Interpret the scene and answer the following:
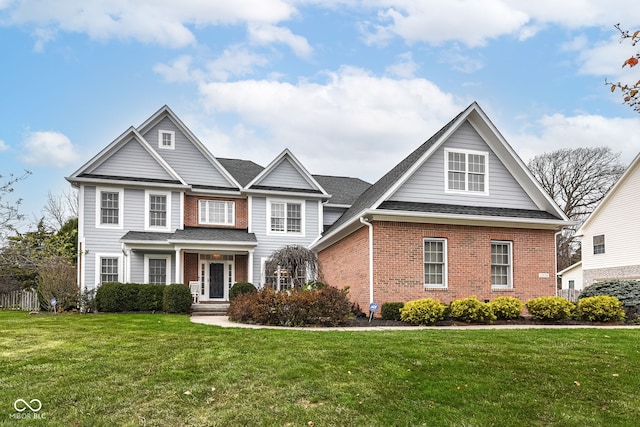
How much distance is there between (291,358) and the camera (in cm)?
842

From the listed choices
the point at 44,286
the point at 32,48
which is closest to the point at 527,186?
the point at 32,48

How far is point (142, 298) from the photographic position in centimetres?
2055

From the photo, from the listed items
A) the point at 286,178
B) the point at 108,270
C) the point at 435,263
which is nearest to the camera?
the point at 435,263

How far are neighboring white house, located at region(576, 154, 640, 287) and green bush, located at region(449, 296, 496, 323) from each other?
15470 millimetres

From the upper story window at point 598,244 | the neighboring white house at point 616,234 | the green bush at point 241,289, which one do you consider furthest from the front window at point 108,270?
the upper story window at point 598,244

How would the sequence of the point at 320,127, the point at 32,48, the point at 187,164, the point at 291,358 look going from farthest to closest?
the point at 320,127 → the point at 187,164 → the point at 32,48 → the point at 291,358

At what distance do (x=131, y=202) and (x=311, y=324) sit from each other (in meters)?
12.4

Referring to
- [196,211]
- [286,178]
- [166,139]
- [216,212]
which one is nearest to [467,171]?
[286,178]

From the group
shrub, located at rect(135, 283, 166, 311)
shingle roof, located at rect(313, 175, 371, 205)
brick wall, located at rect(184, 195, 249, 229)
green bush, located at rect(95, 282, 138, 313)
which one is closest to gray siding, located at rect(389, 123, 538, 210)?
shingle roof, located at rect(313, 175, 371, 205)

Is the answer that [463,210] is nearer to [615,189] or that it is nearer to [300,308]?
[300,308]

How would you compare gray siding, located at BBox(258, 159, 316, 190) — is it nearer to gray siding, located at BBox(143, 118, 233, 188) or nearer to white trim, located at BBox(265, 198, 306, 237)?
white trim, located at BBox(265, 198, 306, 237)

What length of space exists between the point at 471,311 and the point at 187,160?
15.2m

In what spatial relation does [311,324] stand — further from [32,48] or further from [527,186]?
[32,48]

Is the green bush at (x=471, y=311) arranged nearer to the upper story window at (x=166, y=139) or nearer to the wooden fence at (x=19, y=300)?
the upper story window at (x=166, y=139)
